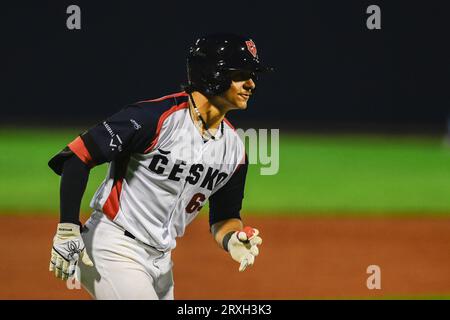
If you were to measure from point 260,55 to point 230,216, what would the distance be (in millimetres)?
18886

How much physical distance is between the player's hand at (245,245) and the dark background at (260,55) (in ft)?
61.7

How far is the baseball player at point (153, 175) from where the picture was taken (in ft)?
11.6

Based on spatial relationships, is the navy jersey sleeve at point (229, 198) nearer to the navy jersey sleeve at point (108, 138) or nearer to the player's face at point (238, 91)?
the player's face at point (238, 91)

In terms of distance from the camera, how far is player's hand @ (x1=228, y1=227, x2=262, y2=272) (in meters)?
3.82

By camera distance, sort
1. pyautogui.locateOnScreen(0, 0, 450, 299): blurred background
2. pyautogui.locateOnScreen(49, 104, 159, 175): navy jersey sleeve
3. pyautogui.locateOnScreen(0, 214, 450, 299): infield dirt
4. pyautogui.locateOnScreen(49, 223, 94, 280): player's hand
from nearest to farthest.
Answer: pyautogui.locateOnScreen(49, 223, 94, 280): player's hand
pyautogui.locateOnScreen(49, 104, 159, 175): navy jersey sleeve
pyautogui.locateOnScreen(0, 214, 450, 299): infield dirt
pyautogui.locateOnScreen(0, 0, 450, 299): blurred background

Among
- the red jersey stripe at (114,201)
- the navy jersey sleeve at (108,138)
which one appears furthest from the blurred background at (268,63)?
the navy jersey sleeve at (108,138)

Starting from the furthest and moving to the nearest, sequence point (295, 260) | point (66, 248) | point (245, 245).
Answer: point (295, 260) → point (245, 245) → point (66, 248)

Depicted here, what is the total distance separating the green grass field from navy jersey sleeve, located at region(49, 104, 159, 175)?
306 inches

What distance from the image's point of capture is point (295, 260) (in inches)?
323

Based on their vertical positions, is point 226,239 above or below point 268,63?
above

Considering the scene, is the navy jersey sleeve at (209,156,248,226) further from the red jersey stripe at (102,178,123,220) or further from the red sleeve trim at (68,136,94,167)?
the red sleeve trim at (68,136,94,167)

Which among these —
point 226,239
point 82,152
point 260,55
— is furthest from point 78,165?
point 260,55

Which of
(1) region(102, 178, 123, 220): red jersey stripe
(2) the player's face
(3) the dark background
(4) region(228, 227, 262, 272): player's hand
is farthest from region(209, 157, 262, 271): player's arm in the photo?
(3) the dark background

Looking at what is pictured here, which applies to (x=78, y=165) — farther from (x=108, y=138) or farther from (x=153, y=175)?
(x=153, y=175)
